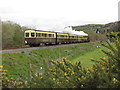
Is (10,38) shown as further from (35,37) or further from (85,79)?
(85,79)

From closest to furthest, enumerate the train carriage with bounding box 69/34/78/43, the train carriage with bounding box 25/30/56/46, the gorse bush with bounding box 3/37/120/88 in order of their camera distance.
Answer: the gorse bush with bounding box 3/37/120/88, the train carriage with bounding box 25/30/56/46, the train carriage with bounding box 69/34/78/43

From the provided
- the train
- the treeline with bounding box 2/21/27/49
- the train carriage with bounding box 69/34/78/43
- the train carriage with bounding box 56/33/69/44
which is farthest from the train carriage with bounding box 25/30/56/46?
the train carriage with bounding box 69/34/78/43

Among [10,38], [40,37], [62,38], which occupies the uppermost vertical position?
[40,37]

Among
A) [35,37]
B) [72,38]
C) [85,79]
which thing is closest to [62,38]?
[72,38]

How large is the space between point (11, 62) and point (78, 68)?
13332mm

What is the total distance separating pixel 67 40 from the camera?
43969 mm

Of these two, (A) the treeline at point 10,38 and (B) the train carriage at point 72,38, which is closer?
(A) the treeline at point 10,38

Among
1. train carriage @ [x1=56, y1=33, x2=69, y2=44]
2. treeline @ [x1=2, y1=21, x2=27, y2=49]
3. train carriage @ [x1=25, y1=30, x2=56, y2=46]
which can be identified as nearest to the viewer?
train carriage @ [x1=25, y1=30, x2=56, y2=46]

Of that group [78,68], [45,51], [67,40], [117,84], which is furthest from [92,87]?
[67,40]

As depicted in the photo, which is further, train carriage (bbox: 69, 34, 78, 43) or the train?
train carriage (bbox: 69, 34, 78, 43)

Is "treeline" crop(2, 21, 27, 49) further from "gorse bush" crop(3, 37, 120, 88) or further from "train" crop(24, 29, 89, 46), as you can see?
"gorse bush" crop(3, 37, 120, 88)

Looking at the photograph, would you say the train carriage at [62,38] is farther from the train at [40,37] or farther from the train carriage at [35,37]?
the train carriage at [35,37]

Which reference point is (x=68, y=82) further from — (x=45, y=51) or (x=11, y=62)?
(x=45, y=51)

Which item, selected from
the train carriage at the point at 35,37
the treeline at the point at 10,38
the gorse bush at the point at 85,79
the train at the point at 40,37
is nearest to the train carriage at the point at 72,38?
the train at the point at 40,37
